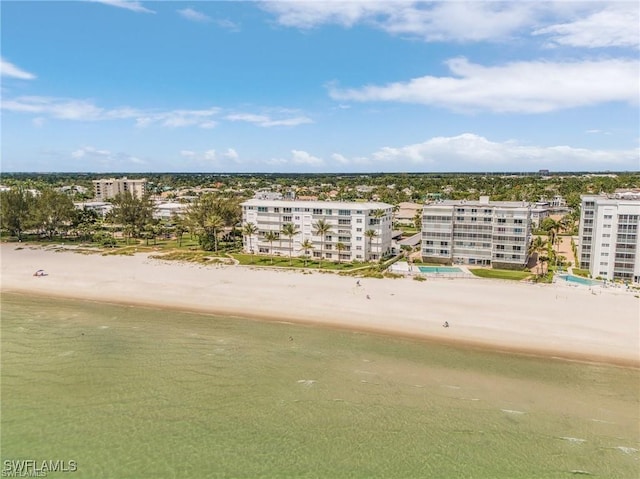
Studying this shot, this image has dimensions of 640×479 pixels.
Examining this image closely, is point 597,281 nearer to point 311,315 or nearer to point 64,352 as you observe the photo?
point 311,315

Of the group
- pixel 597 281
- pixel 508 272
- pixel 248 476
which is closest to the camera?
pixel 248 476

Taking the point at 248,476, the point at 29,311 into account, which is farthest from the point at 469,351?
the point at 29,311

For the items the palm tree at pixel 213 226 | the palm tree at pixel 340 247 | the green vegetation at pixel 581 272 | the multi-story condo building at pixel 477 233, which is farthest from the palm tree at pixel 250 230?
the green vegetation at pixel 581 272

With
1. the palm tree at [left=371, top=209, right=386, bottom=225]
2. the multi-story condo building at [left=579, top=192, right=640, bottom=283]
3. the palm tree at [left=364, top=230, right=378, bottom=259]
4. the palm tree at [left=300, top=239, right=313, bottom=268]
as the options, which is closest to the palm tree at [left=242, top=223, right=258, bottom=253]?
the palm tree at [left=300, top=239, right=313, bottom=268]

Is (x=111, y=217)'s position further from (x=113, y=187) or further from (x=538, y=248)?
(x=113, y=187)

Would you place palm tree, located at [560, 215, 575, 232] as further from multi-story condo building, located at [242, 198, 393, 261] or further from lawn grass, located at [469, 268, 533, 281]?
multi-story condo building, located at [242, 198, 393, 261]
